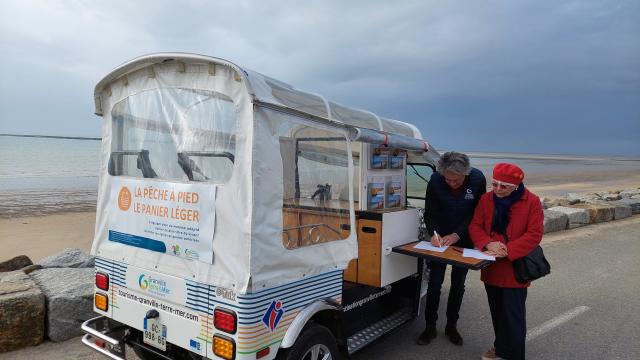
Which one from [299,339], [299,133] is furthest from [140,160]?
[299,339]

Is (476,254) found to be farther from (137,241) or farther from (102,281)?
(102,281)

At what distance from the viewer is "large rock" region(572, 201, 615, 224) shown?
12.7 metres

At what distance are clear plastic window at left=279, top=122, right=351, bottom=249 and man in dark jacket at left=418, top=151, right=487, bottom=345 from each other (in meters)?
1.41

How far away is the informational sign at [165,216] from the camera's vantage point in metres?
2.84

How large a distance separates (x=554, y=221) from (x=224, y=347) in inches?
433

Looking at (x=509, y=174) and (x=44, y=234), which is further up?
(x=509, y=174)

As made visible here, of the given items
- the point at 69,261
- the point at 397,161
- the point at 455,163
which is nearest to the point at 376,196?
the point at 397,161

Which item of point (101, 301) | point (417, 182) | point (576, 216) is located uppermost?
point (417, 182)

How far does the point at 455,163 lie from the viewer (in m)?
4.37

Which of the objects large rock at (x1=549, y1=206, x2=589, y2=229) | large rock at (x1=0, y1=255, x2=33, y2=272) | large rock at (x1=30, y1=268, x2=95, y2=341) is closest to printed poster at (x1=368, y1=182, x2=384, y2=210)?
large rock at (x1=30, y1=268, x2=95, y2=341)

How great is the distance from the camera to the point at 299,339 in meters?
3.06

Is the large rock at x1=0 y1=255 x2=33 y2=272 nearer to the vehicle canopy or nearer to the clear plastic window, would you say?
the vehicle canopy

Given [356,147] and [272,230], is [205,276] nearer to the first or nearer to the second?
[272,230]

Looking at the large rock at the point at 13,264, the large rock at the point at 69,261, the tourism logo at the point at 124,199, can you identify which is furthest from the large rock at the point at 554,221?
the large rock at the point at 13,264
